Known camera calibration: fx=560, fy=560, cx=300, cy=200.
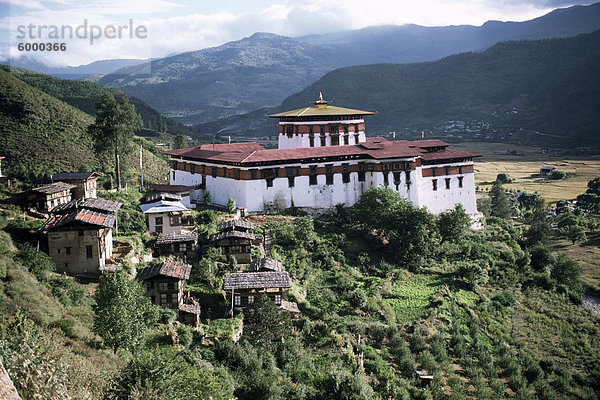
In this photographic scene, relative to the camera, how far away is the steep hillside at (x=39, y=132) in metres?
62.6

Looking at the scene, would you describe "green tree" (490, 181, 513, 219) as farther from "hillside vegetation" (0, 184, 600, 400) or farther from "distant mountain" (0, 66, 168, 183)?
"distant mountain" (0, 66, 168, 183)

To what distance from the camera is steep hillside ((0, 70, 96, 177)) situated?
62.6m

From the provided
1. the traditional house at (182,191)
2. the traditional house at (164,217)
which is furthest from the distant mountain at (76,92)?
the traditional house at (164,217)

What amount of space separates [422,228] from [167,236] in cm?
2250

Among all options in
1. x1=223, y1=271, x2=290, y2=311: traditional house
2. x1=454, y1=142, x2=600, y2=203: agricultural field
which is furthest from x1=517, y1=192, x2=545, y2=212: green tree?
x1=223, y1=271, x2=290, y2=311: traditional house

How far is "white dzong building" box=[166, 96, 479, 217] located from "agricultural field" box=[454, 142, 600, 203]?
4352 cm

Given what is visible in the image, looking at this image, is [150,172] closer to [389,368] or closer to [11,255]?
[11,255]

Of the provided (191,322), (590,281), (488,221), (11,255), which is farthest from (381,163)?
(11,255)

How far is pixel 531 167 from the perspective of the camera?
5153 inches

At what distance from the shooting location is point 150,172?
247 feet

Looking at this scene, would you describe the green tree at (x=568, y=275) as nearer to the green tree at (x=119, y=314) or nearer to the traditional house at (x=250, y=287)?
the traditional house at (x=250, y=287)

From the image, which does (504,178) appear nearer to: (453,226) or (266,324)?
(453,226)

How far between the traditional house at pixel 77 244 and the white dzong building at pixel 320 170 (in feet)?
65.0

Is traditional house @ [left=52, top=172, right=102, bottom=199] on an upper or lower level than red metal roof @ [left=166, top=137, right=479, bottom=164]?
lower
